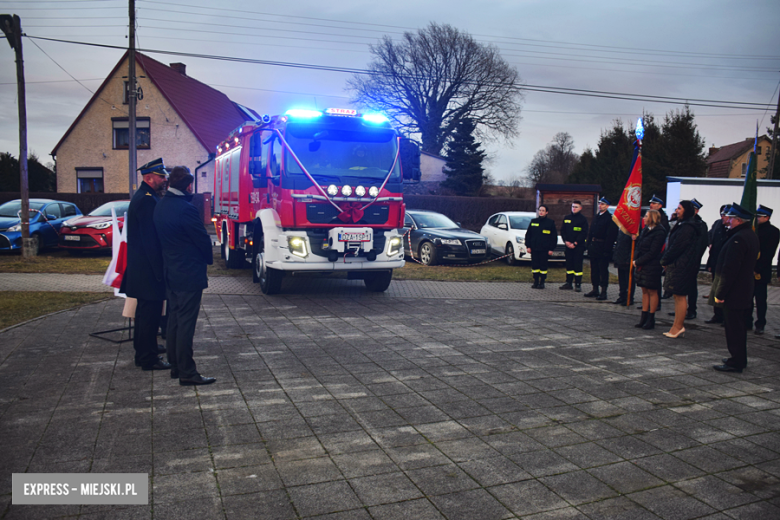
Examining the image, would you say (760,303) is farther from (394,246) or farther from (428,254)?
(428,254)

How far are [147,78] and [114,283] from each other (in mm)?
32540

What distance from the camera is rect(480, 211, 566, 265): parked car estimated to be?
16.6m

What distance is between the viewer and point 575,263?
12586mm

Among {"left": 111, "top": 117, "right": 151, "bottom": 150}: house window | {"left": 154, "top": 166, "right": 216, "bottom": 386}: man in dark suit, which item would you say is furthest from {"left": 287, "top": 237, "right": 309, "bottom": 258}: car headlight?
{"left": 111, "top": 117, "right": 151, "bottom": 150}: house window

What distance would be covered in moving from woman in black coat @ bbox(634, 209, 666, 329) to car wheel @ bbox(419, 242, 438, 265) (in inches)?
310

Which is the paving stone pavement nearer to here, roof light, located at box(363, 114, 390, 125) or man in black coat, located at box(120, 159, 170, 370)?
man in black coat, located at box(120, 159, 170, 370)

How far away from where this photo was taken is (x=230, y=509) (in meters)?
3.09

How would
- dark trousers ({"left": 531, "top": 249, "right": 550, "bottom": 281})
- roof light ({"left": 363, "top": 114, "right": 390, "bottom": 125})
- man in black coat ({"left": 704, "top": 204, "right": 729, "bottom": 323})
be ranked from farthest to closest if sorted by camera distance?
1. dark trousers ({"left": 531, "top": 249, "right": 550, "bottom": 281})
2. roof light ({"left": 363, "top": 114, "right": 390, "bottom": 125})
3. man in black coat ({"left": 704, "top": 204, "right": 729, "bottom": 323})

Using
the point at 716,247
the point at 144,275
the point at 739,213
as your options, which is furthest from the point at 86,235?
the point at 739,213

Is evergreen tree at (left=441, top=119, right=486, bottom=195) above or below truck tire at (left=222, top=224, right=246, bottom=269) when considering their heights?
above

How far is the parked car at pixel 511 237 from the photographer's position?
16594mm

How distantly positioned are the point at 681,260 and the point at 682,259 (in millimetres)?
20

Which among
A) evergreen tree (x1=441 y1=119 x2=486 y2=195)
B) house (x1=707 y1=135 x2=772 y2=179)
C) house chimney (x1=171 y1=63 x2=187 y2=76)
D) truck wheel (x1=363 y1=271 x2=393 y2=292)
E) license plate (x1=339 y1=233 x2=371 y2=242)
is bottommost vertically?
truck wheel (x1=363 y1=271 x2=393 y2=292)

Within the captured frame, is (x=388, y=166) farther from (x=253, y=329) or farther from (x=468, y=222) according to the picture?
(x=468, y=222)
